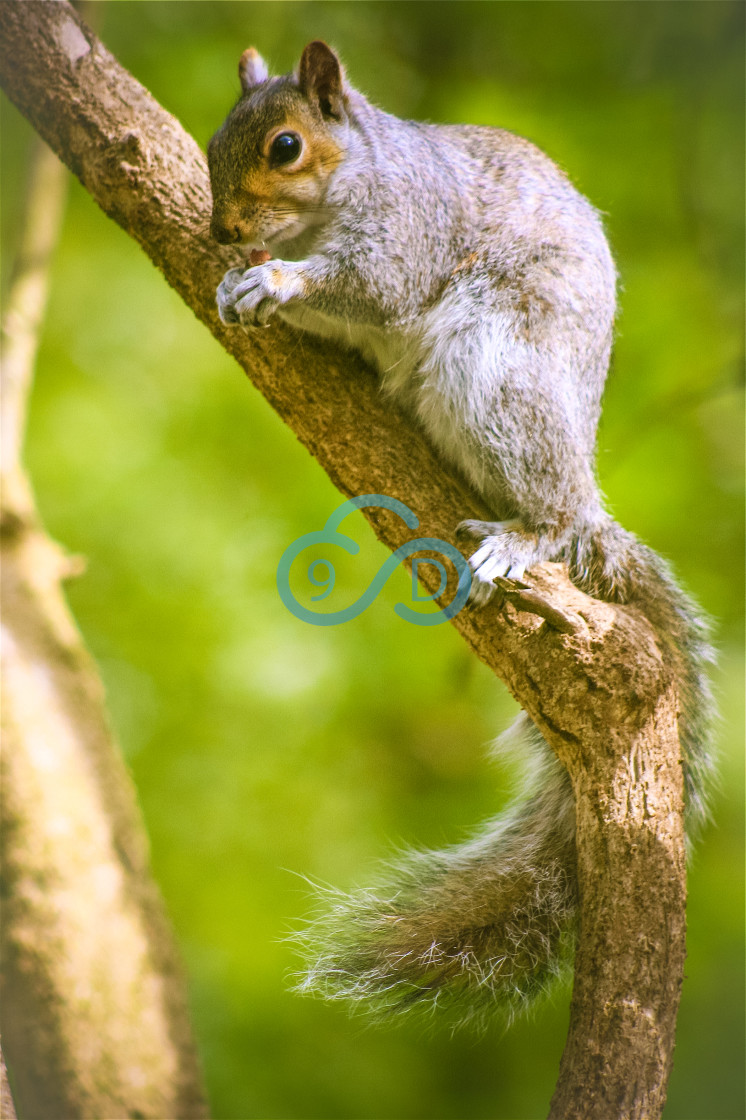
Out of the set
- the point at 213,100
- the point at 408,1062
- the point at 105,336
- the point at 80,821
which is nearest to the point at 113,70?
the point at 213,100

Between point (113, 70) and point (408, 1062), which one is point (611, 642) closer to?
point (408, 1062)

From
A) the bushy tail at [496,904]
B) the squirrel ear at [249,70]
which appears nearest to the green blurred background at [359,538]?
the bushy tail at [496,904]

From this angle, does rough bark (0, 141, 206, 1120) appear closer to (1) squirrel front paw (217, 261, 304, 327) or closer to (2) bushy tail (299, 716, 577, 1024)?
(2) bushy tail (299, 716, 577, 1024)

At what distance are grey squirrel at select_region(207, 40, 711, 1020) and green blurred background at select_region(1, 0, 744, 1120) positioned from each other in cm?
8

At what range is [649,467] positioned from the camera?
1.33 m

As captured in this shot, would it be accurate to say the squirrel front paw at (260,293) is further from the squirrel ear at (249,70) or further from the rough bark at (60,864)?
the rough bark at (60,864)

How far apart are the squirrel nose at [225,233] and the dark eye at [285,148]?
0.33 ft

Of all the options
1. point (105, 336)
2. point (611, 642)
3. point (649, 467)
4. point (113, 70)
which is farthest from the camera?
point (105, 336)

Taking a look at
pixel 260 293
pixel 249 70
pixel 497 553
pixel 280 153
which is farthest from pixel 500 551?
pixel 249 70

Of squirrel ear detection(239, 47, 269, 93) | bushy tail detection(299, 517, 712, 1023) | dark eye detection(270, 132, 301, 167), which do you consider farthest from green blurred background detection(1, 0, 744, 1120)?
dark eye detection(270, 132, 301, 167)

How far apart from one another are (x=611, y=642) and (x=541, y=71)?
3.09 ft

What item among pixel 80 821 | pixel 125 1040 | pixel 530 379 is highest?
pixel 530 379

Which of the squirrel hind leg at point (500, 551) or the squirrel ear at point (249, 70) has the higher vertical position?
the squirrel ear at point (249, 70)

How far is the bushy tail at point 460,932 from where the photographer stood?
3.35 ft
